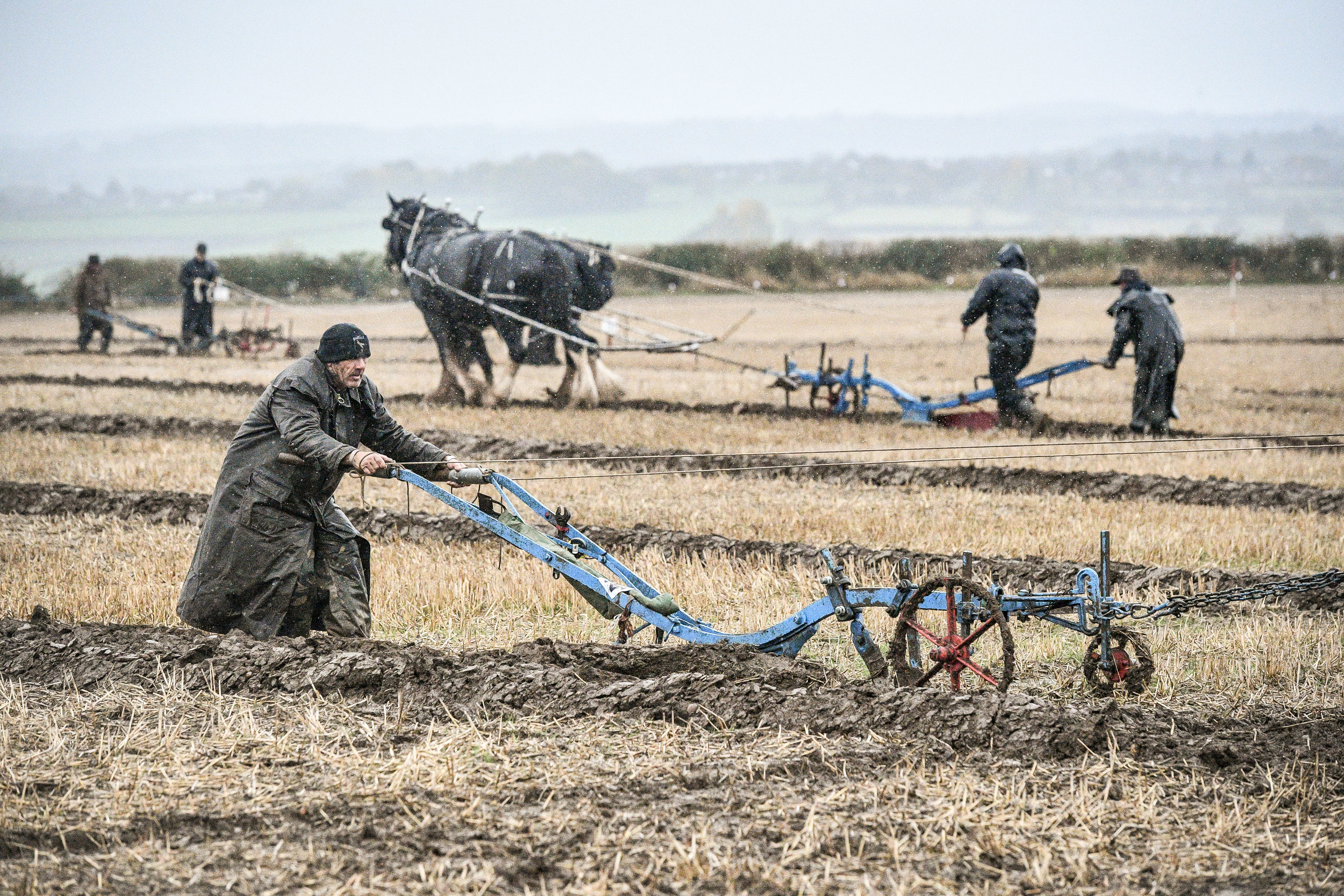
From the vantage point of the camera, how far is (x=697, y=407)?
16.6m

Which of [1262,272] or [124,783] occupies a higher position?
[1262,272]

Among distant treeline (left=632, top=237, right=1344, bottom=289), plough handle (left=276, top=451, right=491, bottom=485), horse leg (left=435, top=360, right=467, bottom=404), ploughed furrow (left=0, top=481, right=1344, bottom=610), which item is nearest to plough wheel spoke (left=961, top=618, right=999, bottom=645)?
ploughed furrow (left=0, top=481, right=1344, bottom=610)

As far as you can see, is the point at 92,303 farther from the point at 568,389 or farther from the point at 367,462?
the point at 367,462

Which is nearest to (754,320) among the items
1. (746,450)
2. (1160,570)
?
(746,450)

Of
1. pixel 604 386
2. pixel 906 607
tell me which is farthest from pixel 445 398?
pixel 906 607

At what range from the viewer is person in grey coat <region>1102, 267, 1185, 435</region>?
13.8 meters

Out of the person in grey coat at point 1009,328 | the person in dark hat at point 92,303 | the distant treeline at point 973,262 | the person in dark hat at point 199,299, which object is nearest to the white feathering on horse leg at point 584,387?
the person in grey coat at point 1009,328

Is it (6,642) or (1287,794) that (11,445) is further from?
(1287,794)

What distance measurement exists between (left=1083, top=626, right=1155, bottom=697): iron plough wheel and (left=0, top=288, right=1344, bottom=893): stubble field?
189 millimetres

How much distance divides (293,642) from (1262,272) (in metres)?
35.6

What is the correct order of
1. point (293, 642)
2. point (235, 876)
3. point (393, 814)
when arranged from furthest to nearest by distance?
point (293, 642) → point (393, 814) → point (235, 876)

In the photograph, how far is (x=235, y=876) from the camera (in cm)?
445

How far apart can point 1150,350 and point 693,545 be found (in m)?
6.21

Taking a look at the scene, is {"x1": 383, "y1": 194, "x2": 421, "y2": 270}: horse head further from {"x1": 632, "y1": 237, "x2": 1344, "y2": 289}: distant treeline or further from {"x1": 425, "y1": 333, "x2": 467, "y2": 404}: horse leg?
{"x1": 632, "y1": 237, "x2": 1344, "y2": 289}: distant treeline
